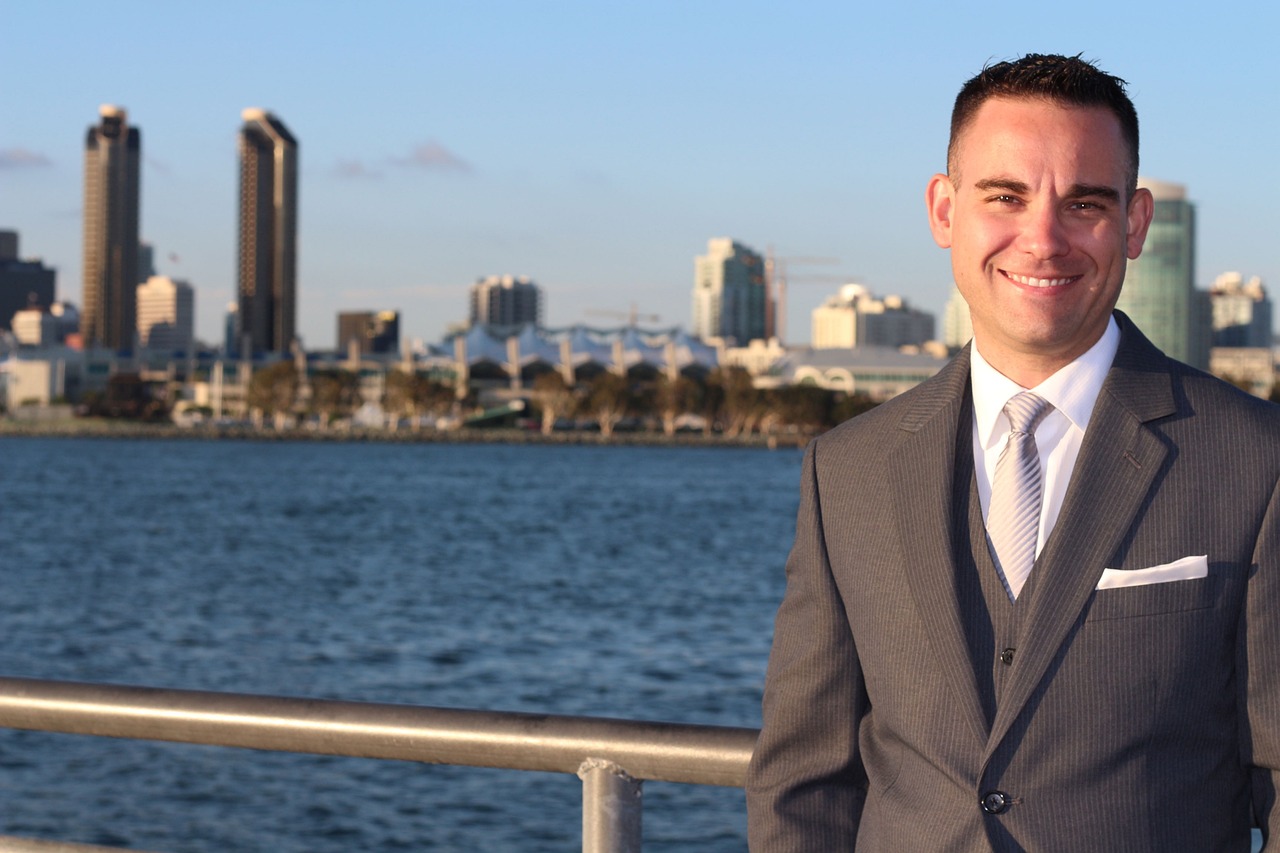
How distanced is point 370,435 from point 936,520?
13104cm

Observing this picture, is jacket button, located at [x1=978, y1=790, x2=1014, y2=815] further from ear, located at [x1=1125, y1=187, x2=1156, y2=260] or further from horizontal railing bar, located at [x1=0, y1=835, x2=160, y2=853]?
horizontal railing bar, located at [x1=0, y1=835, x2=160, y2=853]

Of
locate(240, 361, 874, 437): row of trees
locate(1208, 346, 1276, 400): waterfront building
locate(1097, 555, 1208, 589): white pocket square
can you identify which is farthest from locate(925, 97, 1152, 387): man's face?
locate(1208, 346, 1276, 400): waterfront building

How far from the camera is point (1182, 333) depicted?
117938 mm

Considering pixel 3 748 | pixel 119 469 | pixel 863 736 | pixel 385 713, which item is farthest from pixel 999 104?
pixel 119 469

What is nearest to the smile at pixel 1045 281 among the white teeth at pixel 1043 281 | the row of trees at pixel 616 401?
the white teeth at pixel 1043 281

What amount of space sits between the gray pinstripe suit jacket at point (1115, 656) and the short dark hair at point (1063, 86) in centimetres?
24

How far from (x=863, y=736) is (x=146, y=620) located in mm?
23288

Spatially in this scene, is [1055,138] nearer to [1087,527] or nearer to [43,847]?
[1087,527]

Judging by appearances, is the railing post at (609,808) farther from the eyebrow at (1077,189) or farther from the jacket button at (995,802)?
the eyebrow at (1077,189)

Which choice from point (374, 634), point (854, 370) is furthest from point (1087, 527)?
point (854, 370)

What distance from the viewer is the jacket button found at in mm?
1688

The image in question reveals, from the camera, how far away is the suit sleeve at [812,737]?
1842 mm

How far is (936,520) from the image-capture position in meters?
1.79

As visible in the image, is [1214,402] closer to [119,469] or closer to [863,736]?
[863,736]
